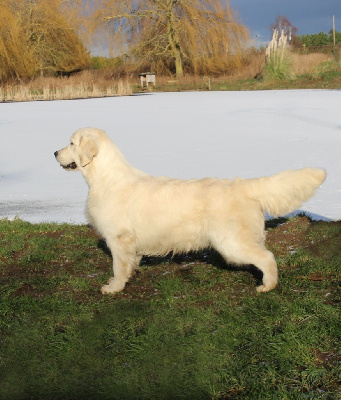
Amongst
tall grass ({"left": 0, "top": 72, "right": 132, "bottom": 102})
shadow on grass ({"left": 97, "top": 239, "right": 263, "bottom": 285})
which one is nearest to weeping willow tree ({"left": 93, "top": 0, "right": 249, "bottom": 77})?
tall grass ({"left": 0, "top": 72, "right": 132, "bottom": 102})

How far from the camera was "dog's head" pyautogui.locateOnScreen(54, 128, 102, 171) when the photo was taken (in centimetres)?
448

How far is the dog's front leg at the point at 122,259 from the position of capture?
436 centimetres

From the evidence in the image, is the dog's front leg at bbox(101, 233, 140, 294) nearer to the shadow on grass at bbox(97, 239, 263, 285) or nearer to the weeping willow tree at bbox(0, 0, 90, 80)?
the shadow on grass at bbox(97, 239, 263, 285)

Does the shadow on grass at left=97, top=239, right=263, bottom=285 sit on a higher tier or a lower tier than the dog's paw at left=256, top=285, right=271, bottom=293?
lower

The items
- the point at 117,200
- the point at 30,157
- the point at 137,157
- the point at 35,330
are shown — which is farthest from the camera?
the point at 30,157

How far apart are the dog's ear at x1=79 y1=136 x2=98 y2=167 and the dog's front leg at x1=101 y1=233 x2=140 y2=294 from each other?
2.48 ft

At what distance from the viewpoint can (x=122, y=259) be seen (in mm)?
4410

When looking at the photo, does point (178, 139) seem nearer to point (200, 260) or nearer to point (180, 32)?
point (200, 260)

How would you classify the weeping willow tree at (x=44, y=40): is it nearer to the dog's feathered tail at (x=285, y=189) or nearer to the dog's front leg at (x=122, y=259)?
the dog's front leg at (x=122, y=259)

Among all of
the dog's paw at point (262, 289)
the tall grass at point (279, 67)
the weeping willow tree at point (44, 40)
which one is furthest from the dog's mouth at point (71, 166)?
the weeping willow tree at point (44, 40)

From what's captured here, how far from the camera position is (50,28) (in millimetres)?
37156

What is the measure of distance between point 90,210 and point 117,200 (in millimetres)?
302

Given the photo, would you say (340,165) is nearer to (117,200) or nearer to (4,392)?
(117,200)

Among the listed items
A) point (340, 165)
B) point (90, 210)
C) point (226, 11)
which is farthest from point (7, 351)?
point (226, 11)
